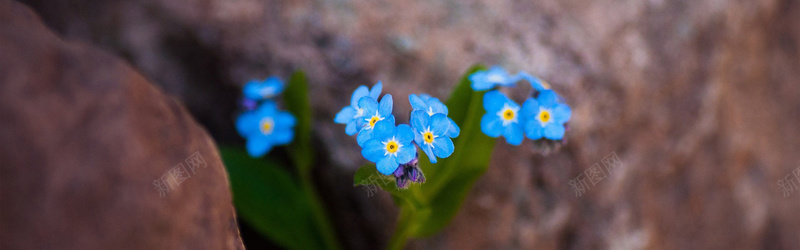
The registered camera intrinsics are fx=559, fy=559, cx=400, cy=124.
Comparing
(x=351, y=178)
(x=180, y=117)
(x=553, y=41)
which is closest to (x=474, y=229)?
(x=351, y=178)

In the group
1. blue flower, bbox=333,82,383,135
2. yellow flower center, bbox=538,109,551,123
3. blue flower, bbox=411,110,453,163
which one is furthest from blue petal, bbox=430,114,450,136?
yellow flower center, bbox=538,109,551,123

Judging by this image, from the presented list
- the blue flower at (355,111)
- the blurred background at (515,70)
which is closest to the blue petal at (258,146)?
the blurred background at (515,70)

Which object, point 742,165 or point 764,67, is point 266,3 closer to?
Result: point 742,165

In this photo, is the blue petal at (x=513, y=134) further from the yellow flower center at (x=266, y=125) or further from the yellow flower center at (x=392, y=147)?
the yellow flower center at (x=266, y=125)

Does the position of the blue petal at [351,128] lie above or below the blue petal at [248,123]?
below

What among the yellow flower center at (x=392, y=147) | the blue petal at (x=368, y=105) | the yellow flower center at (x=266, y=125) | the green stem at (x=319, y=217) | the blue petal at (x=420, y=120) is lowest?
the yellow flower center at (x=392, y=147)

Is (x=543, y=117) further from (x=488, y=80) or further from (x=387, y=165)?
(x=387, y=165)

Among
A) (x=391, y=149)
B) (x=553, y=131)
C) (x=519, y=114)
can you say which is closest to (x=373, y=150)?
(x=391, y=149)

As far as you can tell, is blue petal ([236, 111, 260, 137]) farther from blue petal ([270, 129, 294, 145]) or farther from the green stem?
the green stem
